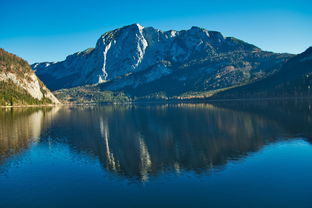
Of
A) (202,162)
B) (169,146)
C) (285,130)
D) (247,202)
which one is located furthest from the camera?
(285,130)

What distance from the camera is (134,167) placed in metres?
55.0

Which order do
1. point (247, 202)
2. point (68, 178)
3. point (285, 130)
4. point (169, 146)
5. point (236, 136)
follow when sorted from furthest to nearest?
point (285, 130) → point (236, 136) → point (169, 146) → point (68, 178) → point (247, 202)

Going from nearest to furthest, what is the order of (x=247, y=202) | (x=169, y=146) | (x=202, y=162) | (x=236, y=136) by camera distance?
(x=247, y=202), (x=202, y=162), (x=169, y=146), (x=236, y=136)

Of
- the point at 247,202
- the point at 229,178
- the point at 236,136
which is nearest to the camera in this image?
the point at 247,202

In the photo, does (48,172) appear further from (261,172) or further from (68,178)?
(261,172)

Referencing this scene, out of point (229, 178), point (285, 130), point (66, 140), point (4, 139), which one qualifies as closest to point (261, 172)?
point (229, 178)

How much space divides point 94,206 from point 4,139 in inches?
2585

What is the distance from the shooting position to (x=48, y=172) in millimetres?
53031

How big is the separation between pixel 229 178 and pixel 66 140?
60455 millimetres

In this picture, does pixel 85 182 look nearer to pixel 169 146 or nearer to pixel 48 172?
pixel 48 172

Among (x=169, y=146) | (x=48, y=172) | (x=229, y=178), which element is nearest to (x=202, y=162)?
(x=229, y=178)

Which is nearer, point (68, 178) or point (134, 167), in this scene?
point (68, 178)

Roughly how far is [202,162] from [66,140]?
167 feet

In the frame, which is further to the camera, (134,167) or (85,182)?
(134,167)
